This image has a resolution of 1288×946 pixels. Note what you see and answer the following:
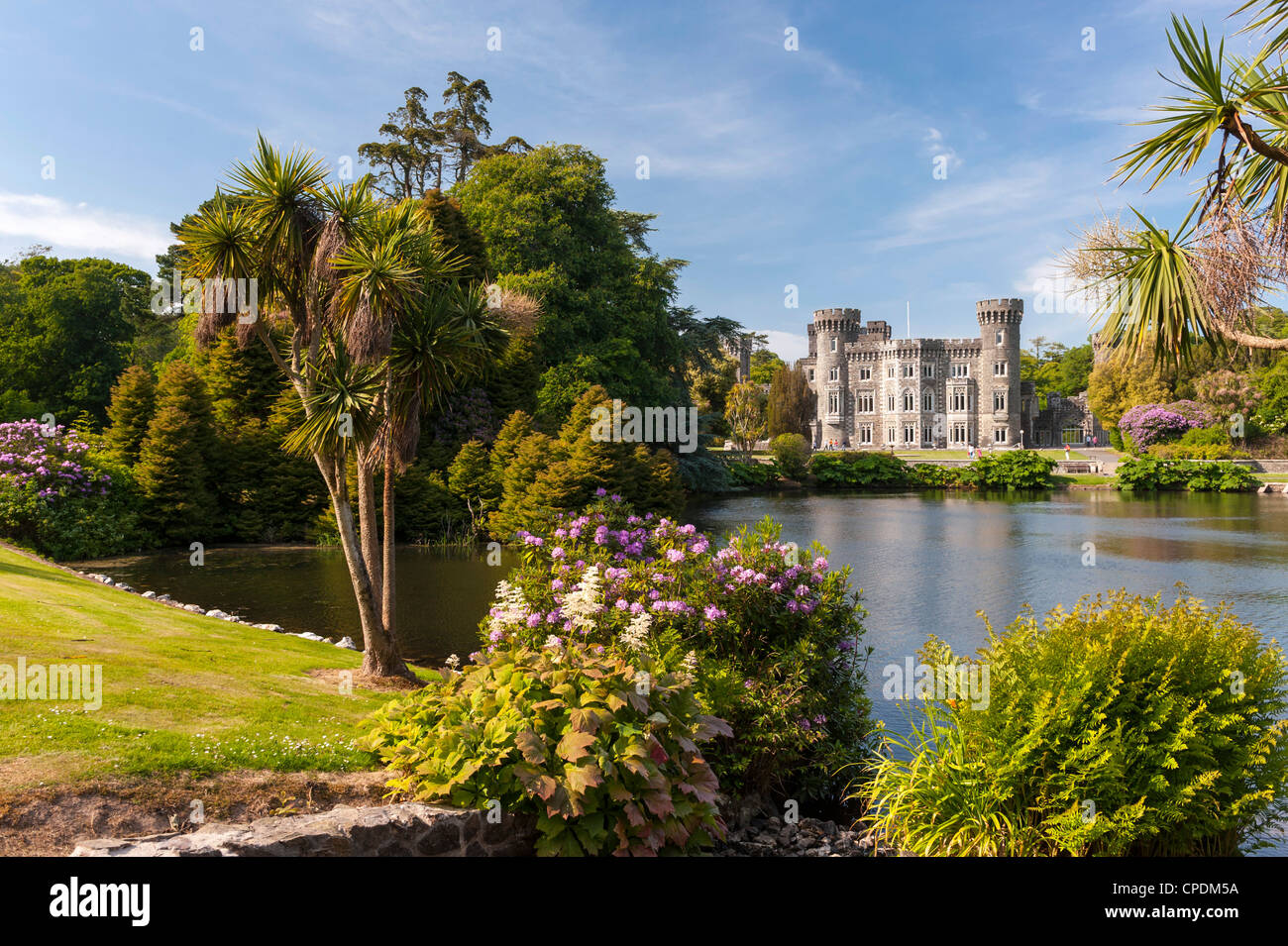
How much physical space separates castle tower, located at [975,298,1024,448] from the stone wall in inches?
3463

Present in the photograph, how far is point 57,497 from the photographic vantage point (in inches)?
777

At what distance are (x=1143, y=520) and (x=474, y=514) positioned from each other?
2597 centimetres

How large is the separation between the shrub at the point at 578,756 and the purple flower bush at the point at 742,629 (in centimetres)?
153

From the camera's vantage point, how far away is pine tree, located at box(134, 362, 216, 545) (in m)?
22.0

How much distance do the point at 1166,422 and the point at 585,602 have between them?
63.8 meters

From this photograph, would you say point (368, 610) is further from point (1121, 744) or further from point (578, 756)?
point (1121, 744)

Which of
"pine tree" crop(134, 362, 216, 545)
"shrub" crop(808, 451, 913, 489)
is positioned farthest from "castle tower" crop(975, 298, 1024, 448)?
"pine tree" crop(134, 362, 216, 545)

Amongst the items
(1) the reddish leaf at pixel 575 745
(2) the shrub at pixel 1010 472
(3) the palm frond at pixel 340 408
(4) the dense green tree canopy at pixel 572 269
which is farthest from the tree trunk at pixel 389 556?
(2) the shrub at pixel 1010 472

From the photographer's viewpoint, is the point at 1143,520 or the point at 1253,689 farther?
the point at 1143,520

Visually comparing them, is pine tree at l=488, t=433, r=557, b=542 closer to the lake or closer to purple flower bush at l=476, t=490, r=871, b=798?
the lake

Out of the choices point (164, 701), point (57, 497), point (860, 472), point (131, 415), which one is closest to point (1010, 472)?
point (860, 472)

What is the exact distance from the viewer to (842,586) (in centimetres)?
822
